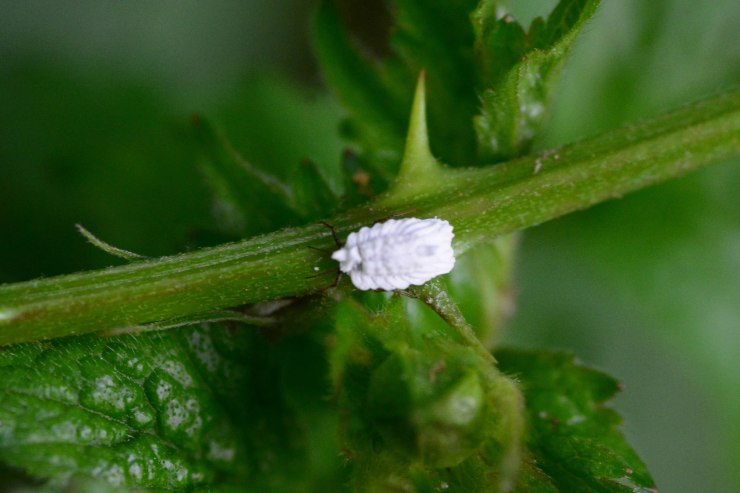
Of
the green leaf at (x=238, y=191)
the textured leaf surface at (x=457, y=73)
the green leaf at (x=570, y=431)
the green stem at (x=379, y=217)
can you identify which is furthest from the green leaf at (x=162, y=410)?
the textured leaf surface at (x=457, y=73)

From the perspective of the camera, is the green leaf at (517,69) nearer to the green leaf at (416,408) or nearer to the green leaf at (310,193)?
the green leaf at (310,193)

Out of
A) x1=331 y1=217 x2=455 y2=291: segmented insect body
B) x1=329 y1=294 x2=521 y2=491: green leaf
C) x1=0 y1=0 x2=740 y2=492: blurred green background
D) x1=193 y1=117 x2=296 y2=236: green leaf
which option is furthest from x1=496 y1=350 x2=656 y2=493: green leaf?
x1=0 y1=0 x2=740 y2=492: blurred green background

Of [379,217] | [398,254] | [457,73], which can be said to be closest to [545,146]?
[457,73]

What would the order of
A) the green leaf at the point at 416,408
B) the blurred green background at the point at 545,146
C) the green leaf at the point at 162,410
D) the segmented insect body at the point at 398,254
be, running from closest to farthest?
the green leaf at the point at 416,408 < the green leaf at the point at 162,410 < the segmented insect body at the point at 398,254 < the blurred green background at the point at 545,146

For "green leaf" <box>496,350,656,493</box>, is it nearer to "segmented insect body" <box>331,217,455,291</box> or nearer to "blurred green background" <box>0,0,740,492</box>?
"segmented insect body" <box>331,217,455,291</box>

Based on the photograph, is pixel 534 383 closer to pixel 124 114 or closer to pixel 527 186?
pixel 527 186

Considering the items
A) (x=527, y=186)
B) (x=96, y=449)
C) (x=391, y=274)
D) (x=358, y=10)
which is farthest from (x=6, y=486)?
(x=358, y=10)
